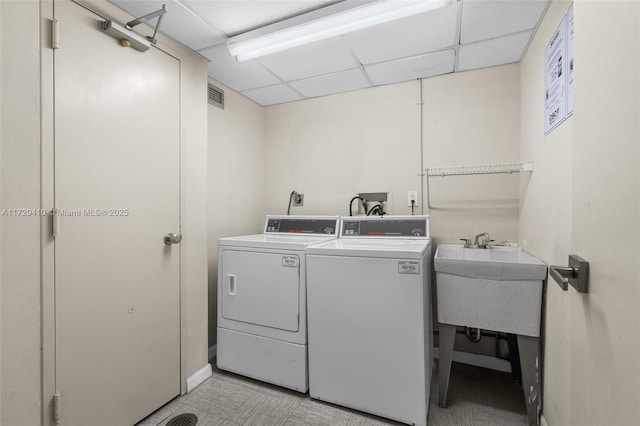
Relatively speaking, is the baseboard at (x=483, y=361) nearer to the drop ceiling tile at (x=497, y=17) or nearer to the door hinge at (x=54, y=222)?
the drop ceiling tile at (x=497, y=17)

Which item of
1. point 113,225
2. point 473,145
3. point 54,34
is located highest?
point 54,34

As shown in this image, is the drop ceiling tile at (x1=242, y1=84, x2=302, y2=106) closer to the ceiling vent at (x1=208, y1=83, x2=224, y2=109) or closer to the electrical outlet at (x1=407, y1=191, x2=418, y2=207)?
the ceiling vent at (x1=208, y1=83, x2=224, y2=109)

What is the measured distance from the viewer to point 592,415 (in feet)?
2.25

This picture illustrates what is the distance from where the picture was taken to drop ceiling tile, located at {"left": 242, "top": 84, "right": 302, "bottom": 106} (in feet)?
8.77

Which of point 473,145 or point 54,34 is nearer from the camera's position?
point 54,34

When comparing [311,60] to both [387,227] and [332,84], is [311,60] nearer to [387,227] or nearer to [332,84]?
[332,84]

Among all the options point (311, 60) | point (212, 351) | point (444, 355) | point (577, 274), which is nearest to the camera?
point (577, 274)

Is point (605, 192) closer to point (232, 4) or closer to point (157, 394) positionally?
point (232, 4)

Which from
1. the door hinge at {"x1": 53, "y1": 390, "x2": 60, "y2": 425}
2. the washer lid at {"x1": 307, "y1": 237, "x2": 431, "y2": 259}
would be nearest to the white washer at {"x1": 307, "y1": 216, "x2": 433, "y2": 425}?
the washer lid at {"x1": 307, "y1": 237, "x2": 431, "y2": 259}

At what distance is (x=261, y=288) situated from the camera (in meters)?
2.00

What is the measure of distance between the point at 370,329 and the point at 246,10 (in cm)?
196

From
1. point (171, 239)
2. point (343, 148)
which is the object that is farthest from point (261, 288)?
point (343, 148)

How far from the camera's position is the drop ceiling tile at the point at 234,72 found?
2071mm

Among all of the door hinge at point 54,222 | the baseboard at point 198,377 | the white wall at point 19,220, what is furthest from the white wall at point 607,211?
the baseboard at point 198,377
